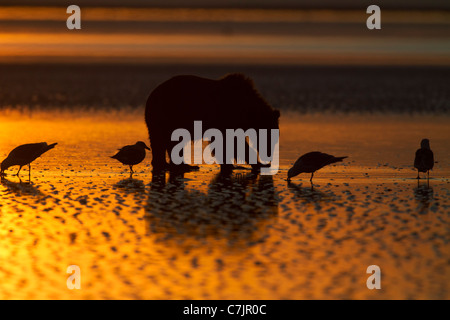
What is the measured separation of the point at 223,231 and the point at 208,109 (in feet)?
19.6

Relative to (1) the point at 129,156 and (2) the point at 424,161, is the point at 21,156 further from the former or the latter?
(2) the point at 424,161

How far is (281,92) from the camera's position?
144ft

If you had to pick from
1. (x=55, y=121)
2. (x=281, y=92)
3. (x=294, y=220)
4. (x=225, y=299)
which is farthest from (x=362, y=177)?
(x=281, y=92)

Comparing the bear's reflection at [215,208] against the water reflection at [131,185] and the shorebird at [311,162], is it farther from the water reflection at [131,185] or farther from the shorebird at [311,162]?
the shorebird at [311,162]

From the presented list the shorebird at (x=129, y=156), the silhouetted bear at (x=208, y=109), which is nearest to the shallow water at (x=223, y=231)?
the shorebird at (x=129, y=156)

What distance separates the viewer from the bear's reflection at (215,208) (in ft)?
32.9

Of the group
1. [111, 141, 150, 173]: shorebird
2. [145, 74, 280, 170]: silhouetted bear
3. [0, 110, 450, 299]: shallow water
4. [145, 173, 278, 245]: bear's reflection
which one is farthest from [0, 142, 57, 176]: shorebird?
[145, 74, 280, 170]: silhouetted bear

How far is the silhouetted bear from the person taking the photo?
1577 centimetres

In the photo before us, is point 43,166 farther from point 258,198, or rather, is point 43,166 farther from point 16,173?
point 258,198

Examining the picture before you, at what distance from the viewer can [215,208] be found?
11.6 m

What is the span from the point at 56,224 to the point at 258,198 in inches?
126

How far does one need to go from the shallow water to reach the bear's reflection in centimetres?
2

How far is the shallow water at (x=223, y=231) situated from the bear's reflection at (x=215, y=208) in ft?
0.08

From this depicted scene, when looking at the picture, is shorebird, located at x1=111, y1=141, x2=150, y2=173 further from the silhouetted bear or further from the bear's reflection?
the silhouetted bear
